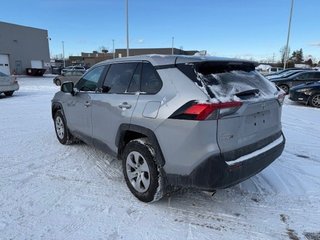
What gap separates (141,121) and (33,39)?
43.0 meters

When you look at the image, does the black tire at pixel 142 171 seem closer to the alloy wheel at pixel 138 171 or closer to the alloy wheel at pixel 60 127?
the alloy wheel at pixel 138 171

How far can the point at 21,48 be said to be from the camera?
3831 cm

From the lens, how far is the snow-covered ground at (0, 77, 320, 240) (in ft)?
9.71

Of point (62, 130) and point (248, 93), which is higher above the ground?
point (248, 93)

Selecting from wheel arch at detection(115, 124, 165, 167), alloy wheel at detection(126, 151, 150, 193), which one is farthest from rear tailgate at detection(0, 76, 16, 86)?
alloy wheel at detection(126, 151, 150, 193)

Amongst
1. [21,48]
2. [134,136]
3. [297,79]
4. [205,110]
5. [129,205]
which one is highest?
[21,48]

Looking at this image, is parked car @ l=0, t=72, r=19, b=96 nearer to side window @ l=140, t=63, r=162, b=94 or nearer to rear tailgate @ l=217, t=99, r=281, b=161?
side window @ l=140, t=63, r=162, b=94

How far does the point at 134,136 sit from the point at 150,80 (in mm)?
784

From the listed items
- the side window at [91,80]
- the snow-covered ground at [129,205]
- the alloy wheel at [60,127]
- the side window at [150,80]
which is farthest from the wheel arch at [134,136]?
the alloy wheel at [60,127]

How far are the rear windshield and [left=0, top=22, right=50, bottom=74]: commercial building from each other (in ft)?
124

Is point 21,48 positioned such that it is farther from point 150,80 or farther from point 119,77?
point 150,80

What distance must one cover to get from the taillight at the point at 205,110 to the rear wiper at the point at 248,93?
16 centimetres

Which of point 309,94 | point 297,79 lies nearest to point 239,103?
point 309,94

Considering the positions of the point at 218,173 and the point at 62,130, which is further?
the point at 62,130
